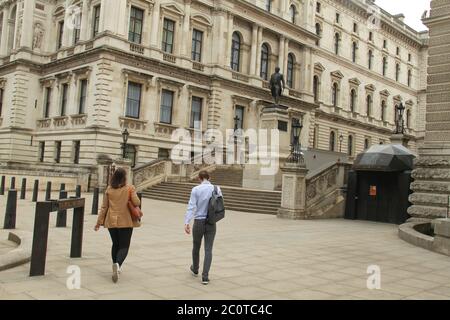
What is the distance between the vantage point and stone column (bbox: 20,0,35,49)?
37.1 m

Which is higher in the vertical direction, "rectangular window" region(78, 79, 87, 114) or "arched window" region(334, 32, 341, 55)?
"arched window" region(334, 32, 341, 55)

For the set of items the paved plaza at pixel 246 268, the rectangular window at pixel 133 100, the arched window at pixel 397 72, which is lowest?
the paved plaza at pixel 246 268

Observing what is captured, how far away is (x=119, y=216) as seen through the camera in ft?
21.7

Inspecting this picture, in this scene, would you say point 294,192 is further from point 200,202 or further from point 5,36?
point 5,36

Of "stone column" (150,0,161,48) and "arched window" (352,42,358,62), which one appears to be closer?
"stone column" (150,0,161,48)

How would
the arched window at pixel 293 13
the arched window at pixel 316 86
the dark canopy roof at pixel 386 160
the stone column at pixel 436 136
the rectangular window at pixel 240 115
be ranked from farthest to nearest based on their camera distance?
the arched window at pixel 316 86 < the arched window at pixel 293 13 < the rectangular window at pixel 240 115 < the dark canopy roof at pixel 386 160 < the stone column at pixel 436 136

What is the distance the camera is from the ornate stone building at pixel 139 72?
31578 millimetres

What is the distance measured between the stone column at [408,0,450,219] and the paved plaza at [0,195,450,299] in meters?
2.21

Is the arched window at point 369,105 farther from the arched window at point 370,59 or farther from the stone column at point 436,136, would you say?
the stone column at point 436,136

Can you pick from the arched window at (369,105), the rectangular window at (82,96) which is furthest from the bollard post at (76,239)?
the arched window at (369,105)

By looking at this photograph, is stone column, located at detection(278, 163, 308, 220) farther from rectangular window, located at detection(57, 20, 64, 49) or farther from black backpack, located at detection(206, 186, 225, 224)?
rectangular window, located at detection(57, 20, 64, 49)

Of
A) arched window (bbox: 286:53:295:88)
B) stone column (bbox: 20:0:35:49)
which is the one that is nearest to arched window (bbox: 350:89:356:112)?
arched window (bbox: 286:53:295:88)
